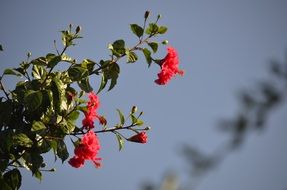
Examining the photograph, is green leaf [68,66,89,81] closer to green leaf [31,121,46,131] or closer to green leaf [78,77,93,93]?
green leaf [78,77,93,93]

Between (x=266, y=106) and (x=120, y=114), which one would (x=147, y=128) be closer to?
(x=120, y=114)

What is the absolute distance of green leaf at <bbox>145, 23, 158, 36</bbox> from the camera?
377 centimetres

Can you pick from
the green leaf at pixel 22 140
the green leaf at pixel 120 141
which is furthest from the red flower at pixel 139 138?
the green leaf at pixel 22 140

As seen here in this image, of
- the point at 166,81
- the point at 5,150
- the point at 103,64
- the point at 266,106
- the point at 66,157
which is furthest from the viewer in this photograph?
the point at 166,81

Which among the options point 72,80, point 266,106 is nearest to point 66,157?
point 72,80

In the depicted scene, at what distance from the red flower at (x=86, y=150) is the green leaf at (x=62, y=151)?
0.12 metres

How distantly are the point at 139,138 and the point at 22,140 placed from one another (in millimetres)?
1092

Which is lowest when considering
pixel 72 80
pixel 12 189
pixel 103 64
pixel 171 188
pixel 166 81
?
pixel 12 189

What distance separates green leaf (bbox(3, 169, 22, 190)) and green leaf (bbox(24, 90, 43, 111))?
0.53 metres

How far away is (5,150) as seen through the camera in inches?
123

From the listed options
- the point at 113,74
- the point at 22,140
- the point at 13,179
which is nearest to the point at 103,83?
the point at 113,74

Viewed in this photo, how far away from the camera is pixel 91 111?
3.53 meters

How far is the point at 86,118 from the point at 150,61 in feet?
2.71

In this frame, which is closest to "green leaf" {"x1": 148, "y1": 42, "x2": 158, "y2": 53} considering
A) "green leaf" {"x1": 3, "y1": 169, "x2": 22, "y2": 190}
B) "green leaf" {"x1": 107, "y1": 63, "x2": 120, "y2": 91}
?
"green leaf" {"x1": 107, "y1": 63, "x2": 120, "y2": 91}
